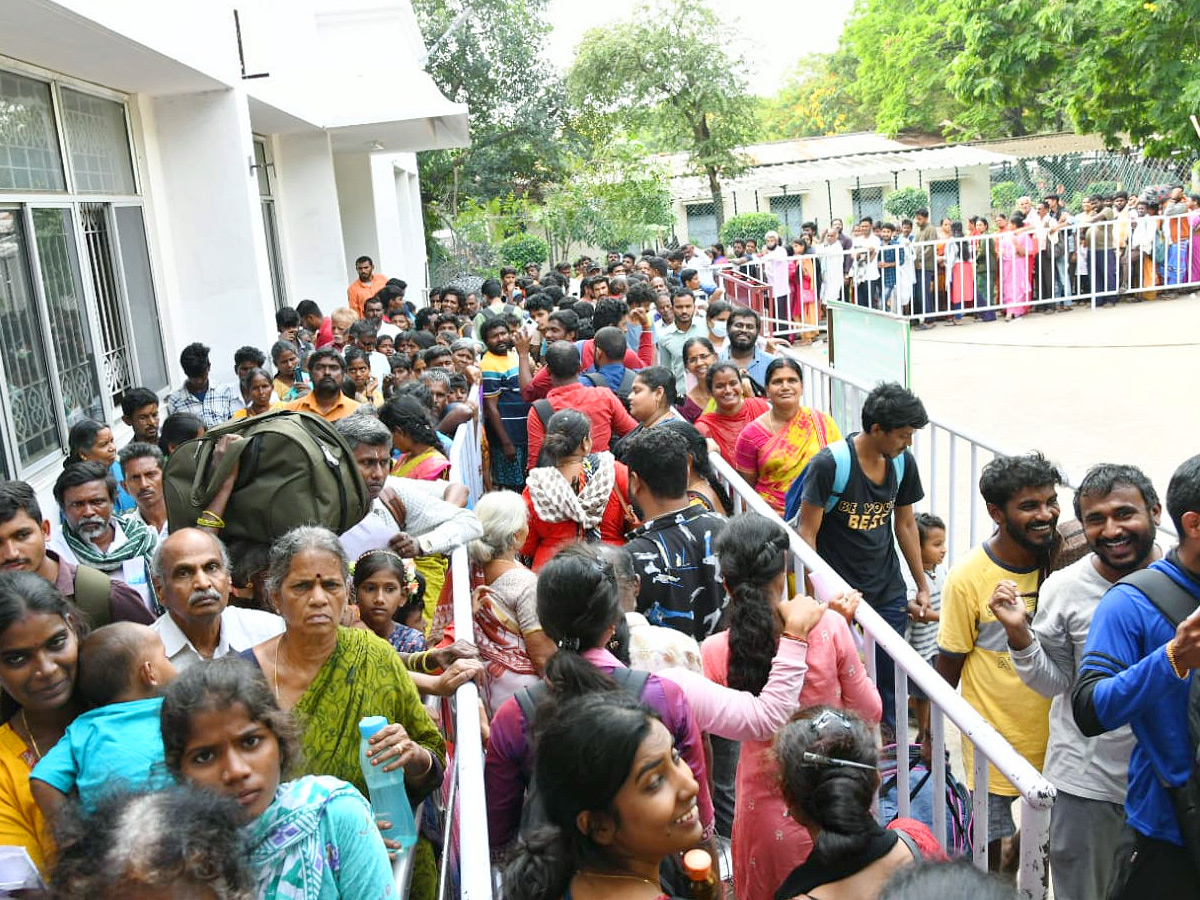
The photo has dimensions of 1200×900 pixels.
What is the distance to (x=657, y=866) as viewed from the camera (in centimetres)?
232

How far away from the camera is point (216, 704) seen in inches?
91.8

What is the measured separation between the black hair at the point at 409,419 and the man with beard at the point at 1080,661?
285cm

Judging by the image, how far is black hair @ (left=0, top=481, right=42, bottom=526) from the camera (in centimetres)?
364

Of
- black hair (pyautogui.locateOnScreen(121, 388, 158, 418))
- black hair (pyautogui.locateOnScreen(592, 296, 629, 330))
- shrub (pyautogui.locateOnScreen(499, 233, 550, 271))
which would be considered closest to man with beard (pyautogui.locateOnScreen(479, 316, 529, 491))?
black hair (pyautogui.locateOnScreen(592, 296, 629, 330))

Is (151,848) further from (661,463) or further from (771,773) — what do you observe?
(661,463)

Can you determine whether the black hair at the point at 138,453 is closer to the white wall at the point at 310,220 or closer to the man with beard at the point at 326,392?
the man with beard at the point at 326,392

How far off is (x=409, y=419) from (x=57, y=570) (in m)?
1.95

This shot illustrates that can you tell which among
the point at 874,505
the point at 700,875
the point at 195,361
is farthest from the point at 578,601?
the point at 195,361

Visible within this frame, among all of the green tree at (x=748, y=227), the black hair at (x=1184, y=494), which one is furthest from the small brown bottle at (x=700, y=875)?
the green tree at (x=748, y=227)

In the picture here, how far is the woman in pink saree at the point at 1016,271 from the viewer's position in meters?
18.3

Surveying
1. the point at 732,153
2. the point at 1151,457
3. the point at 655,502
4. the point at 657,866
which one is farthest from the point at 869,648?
the point at 732,153

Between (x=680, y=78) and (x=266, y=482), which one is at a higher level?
(x=680, y=78)

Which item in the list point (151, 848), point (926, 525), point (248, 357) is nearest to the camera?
point (151, 848)

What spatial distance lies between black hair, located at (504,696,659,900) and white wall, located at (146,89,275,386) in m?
8.48
